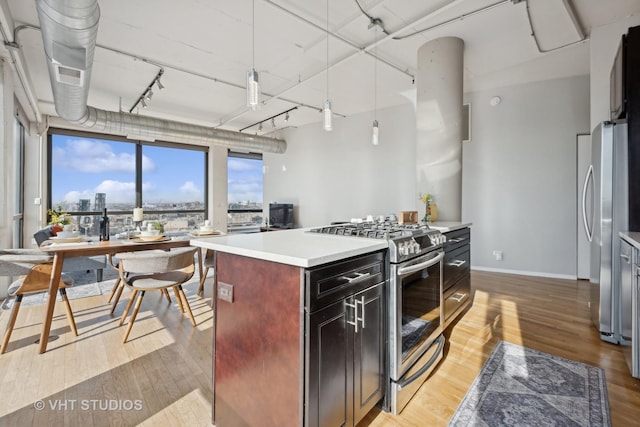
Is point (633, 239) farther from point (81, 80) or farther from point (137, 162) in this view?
point (137, 162)

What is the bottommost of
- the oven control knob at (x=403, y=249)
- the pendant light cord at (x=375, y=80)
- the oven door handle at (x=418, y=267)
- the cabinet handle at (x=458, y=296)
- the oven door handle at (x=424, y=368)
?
the oven door handle at (x=424, y=368)

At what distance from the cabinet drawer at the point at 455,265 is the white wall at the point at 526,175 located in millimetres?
2355

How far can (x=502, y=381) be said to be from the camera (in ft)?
6.50

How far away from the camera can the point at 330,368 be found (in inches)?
51.4

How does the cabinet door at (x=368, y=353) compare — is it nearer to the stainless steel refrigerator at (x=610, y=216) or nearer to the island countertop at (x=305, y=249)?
the island countertop at (x=305, y=249)

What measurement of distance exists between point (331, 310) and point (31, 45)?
4.77 metres

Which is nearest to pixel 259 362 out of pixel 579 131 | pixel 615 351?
pixel 615 351

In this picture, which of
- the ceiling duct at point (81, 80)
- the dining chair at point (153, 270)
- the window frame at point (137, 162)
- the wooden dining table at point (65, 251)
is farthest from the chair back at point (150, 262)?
the window frame at point (137, 162)

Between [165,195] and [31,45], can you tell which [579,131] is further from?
[165,195]

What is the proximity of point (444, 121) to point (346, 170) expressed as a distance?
3.46 metres

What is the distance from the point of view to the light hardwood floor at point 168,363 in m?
1.68

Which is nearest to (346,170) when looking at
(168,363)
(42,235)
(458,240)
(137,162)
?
(458,240)

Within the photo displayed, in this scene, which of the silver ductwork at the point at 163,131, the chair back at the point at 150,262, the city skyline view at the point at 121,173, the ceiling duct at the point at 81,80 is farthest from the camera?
the city skyline view at the point at 121,173

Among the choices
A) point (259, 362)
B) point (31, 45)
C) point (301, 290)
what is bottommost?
point (259, 362)
